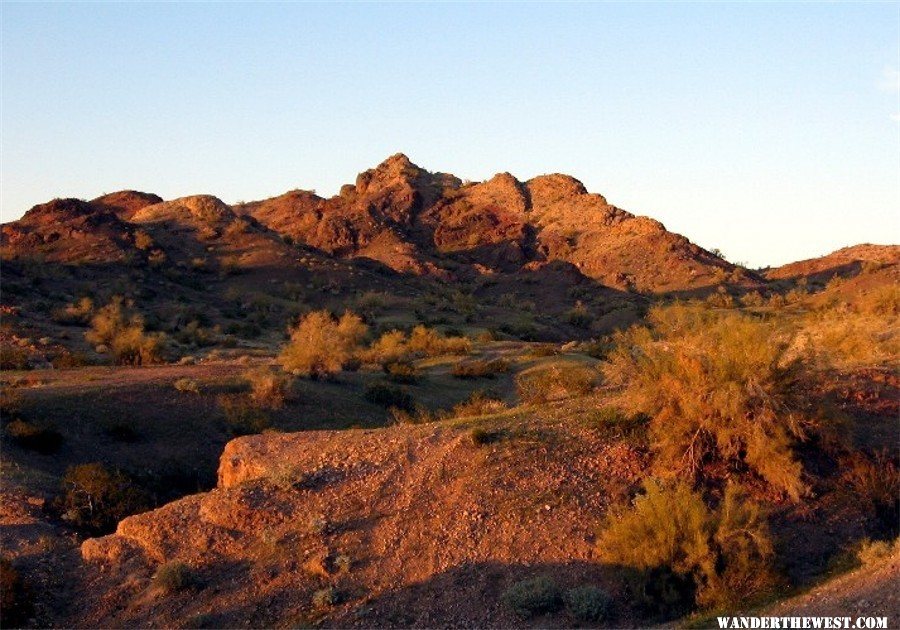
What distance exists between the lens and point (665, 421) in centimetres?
1445

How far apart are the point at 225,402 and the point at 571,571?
15.2 metres

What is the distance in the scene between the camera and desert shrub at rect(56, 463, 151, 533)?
1677 centimetres

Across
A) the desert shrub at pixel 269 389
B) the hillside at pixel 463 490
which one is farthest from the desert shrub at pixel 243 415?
the desert shrub at pixel 269 389

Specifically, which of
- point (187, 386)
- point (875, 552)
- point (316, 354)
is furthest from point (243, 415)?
point (875, 552)

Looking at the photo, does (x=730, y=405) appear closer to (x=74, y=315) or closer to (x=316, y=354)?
(x=316, y=354)

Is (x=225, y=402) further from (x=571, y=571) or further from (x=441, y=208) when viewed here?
(x=441, y=208)

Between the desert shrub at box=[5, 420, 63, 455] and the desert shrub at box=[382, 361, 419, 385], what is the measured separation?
11977 mm

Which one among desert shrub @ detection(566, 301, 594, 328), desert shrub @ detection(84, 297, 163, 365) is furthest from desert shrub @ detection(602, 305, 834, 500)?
desert shrub @ detection(566, 301, 594, 328)

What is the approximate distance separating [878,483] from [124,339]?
27.2 m

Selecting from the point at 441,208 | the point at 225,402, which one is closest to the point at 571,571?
the point at 225,402

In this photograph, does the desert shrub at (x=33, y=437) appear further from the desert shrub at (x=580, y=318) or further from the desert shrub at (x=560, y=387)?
the desert shrub at (x=580, y=318)

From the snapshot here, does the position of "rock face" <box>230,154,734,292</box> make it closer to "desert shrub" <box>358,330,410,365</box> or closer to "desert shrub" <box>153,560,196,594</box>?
"desert shrub" <box>358,330,410,365</box>

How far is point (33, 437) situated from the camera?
20984 mm

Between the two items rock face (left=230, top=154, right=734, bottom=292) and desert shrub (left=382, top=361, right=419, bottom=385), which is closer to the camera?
desert shrub (left=382, top=361, right=419, bottom=385)
